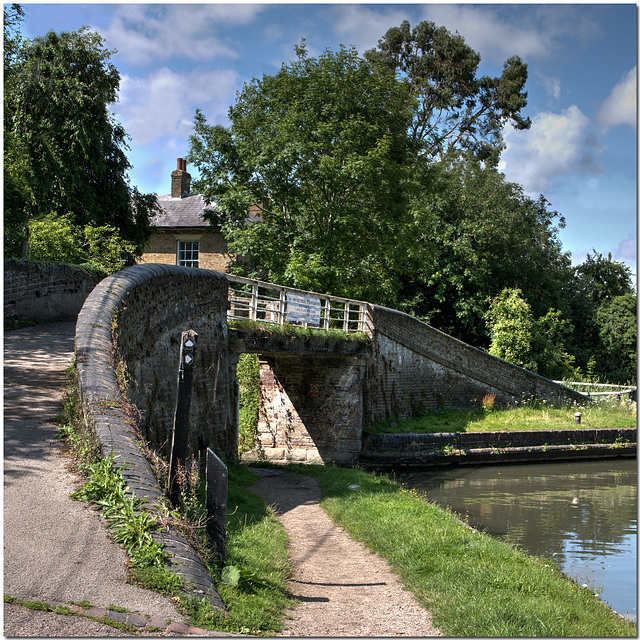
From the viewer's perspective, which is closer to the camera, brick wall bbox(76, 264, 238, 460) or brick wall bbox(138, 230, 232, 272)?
brick wall bbox(76, 264, 238, 460)

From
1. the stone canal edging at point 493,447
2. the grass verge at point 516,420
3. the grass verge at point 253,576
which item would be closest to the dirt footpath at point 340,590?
the grass verge at point 253,576

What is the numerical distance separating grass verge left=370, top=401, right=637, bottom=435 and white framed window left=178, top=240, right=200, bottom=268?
13930 mm

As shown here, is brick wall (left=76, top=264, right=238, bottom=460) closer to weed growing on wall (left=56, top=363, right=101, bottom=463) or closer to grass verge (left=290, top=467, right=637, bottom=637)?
weed growing on wall (left=56, top=363, right=101, bottom=463)

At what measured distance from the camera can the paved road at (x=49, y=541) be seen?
3699mm

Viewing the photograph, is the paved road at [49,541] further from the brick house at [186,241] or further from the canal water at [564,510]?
the brick house at [186,241]

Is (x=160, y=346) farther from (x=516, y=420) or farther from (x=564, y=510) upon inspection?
(x=516, y=420)

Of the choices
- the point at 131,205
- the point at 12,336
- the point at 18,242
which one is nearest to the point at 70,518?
the point at 12,336

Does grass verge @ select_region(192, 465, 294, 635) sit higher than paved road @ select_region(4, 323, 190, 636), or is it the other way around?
paved road @ select_region(4, 323, 190, 636)

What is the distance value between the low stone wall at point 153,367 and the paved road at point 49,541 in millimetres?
365

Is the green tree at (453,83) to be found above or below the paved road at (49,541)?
above

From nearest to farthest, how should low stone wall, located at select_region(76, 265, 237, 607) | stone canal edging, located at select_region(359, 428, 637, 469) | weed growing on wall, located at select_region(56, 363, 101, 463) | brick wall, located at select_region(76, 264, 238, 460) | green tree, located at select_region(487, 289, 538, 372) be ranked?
low stone wall, located at select_region(76, 265, 237, 607) → weed growing on wall, located at select_region(56, 363, 101, 463) → brick wall, located at select_region(76, 264, 238, 460) → stone canal edging, located at select_region(359, 428, 637, 469) → green tree, located at select_region(487, 289, 538, 372)

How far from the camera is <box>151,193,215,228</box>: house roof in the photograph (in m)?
28.2

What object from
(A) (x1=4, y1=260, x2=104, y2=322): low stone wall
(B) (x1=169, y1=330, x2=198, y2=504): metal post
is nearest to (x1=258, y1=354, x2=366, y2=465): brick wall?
(A) (x1=4, y1=260, x2=104, y2=322): low stone wall

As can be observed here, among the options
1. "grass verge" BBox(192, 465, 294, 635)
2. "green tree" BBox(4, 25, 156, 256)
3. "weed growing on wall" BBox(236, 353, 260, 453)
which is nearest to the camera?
"grass verge" BBox(192, 465, 294, 635)
